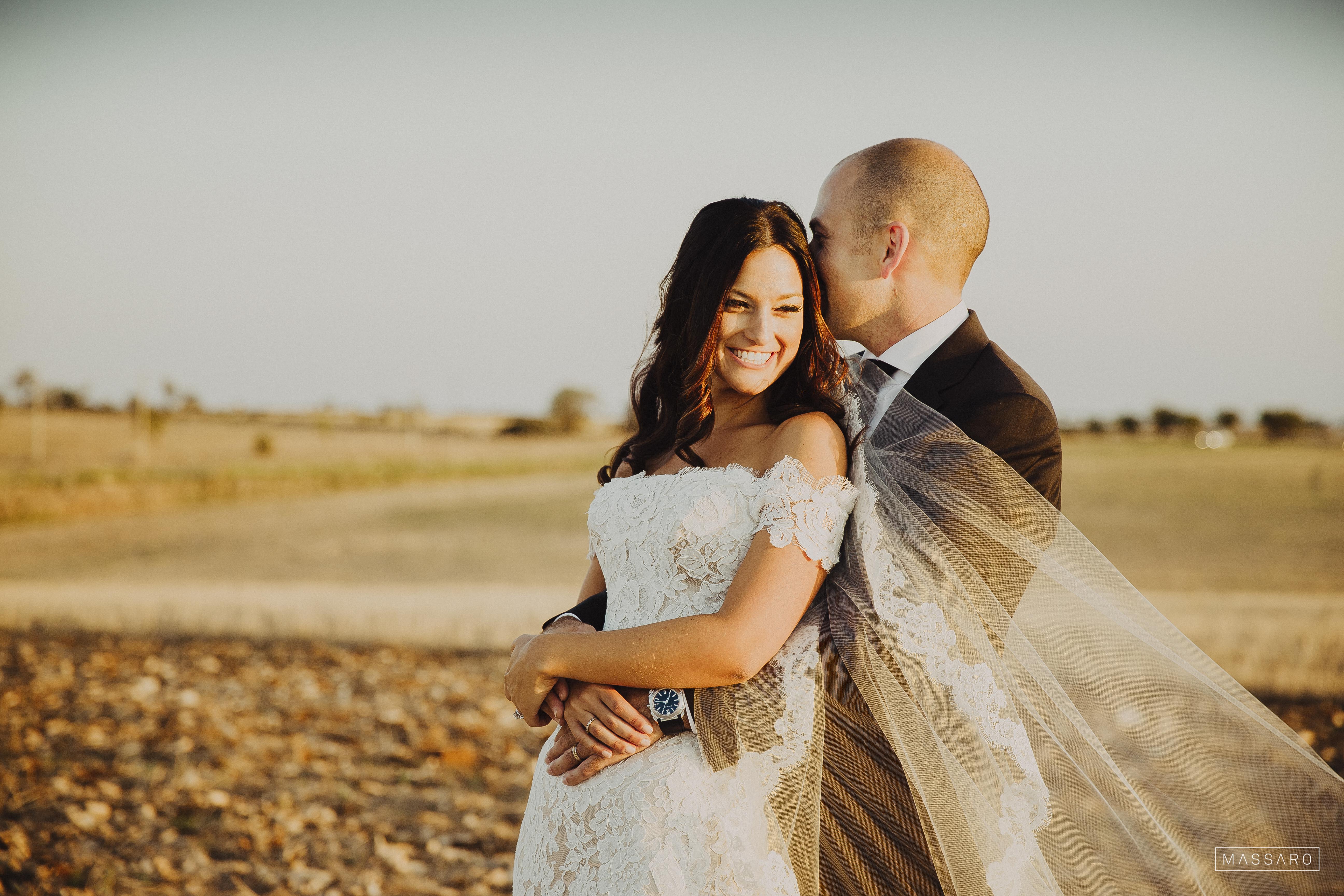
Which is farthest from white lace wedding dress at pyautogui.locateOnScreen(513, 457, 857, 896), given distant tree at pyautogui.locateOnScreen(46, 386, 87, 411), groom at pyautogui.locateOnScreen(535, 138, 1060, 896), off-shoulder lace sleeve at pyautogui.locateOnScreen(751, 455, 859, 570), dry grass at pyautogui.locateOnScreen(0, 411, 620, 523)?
distant tree at pyautogui.locateOnScreen(46, 386, 87, 411)

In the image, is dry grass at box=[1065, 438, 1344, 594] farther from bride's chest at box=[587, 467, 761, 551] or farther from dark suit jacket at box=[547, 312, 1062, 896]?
bride's chest at box=[587, 467, 761, 551]

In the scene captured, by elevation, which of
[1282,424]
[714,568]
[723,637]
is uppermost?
[714,568]

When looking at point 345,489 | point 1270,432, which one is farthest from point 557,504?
point 1270,432

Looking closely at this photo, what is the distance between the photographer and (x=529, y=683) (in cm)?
235

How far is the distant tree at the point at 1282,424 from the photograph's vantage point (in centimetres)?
5319

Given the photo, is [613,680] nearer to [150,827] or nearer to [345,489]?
[150,827]

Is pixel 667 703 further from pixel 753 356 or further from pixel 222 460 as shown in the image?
pixel 222 460

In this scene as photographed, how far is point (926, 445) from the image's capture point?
2.36 m

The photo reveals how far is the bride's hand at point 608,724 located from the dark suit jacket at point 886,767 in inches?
19.8

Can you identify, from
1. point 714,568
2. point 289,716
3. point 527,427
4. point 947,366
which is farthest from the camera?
point 527,427

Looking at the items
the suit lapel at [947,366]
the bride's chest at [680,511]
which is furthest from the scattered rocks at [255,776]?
the suit lapel at [947,366]

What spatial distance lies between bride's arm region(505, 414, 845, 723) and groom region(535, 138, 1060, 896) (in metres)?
0.15

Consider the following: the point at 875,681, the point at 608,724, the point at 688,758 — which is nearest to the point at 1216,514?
the point at 875,681

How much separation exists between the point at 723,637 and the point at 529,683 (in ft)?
1.98
